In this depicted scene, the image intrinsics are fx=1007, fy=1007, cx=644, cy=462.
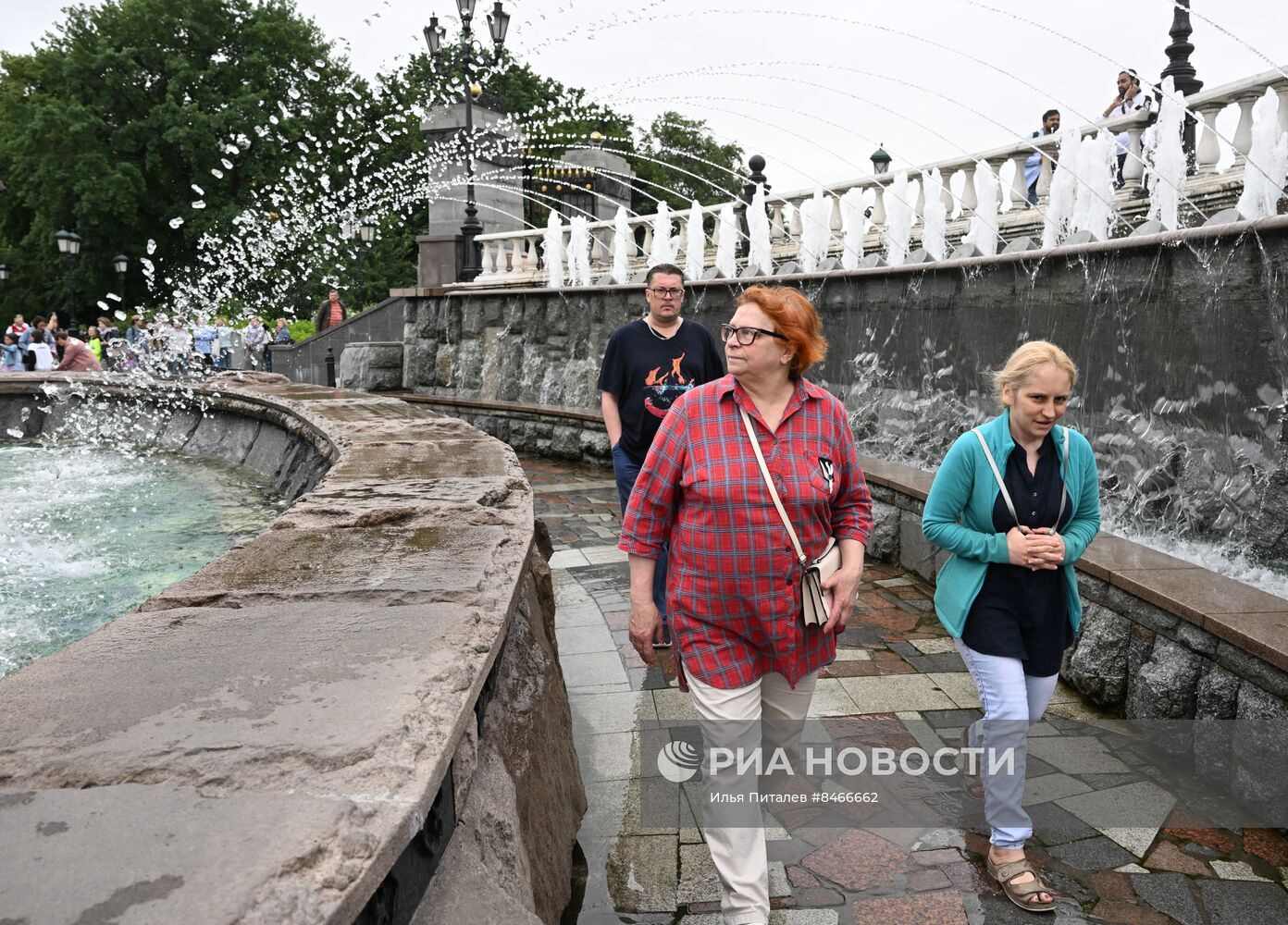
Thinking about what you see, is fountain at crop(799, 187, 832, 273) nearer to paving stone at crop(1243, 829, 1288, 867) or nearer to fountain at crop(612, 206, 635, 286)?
fountain at crop(612, 206, 635, 286)

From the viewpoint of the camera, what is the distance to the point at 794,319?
272 cm

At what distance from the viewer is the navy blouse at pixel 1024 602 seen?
2949 millimetres

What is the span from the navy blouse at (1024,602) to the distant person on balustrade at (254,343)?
21717mm

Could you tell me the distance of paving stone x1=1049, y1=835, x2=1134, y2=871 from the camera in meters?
2.95

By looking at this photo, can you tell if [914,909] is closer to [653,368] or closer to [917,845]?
[917,845]

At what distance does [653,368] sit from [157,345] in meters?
18.8

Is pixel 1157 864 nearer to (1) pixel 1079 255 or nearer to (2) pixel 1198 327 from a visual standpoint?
(2) pixel 1198 327

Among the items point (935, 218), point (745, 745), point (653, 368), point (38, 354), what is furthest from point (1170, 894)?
point (38, 354)

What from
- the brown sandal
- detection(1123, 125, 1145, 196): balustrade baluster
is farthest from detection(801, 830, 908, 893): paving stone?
detection(1123, 125, 1145, 196): balustrade baluster

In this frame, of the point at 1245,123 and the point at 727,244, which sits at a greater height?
the point at 1245,123

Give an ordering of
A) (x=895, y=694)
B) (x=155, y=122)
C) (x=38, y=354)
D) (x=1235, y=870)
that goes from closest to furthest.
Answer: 1. (x=1235, y=870)
2. (x=895, y=694)
3. (x=38, y=354)
4. (x=155, y=122)

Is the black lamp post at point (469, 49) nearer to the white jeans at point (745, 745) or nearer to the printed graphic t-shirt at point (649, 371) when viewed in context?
the printed graphic t-shirt at point (649, 371)

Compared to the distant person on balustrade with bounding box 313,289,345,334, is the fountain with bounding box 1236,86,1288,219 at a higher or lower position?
higher

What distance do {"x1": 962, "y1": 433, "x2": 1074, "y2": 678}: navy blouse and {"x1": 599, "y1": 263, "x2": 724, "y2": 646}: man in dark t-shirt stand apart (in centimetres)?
182
